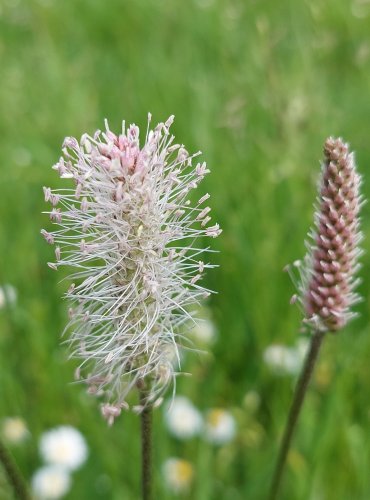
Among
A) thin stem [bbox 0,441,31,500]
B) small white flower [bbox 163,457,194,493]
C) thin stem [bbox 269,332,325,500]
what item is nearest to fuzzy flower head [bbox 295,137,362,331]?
thin stem [bbox 269,332,325,500]

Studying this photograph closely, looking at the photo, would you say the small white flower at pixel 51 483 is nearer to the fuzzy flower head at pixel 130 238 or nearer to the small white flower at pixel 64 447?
the small white flower at pixel 64 447

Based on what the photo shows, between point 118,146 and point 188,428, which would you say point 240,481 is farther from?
point 118,146

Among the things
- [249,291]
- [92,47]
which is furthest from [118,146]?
[92,47]

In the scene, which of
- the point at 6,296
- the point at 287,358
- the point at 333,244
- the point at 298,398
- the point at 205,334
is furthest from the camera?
the point at 205,334

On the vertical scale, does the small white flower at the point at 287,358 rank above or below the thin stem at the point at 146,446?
above

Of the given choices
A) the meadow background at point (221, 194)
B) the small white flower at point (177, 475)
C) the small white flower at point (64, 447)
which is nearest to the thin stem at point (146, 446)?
the meadow background at point (221, 194)

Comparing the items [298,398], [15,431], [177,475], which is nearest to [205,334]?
[177,475]

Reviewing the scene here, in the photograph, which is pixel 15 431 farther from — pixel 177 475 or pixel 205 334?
pixel 205 334
